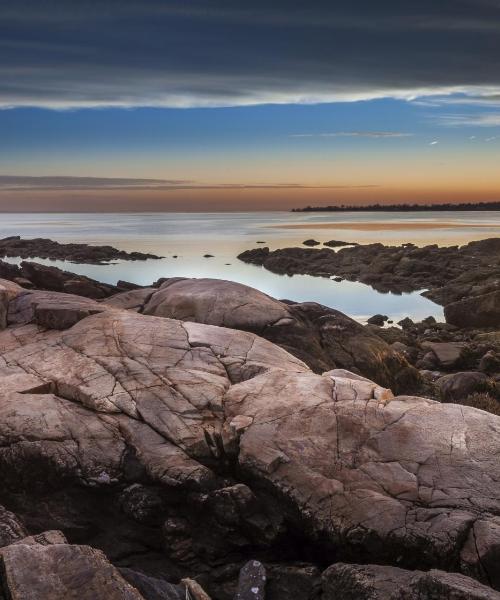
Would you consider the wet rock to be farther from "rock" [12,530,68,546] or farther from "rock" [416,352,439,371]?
"rock" [12,530,68,546]

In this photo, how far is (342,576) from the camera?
8547 millimetres

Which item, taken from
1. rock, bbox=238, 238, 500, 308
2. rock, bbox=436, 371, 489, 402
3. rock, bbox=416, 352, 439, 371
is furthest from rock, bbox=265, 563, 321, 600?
rock, bbox=238, 238, 500, 308

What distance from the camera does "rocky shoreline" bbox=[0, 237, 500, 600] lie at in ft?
28.2

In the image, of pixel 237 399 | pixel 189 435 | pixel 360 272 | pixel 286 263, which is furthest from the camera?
pixel 286 263

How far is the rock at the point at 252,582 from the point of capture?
8977 mm

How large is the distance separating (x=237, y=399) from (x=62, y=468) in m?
3.22

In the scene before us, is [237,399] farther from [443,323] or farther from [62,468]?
[443,323]

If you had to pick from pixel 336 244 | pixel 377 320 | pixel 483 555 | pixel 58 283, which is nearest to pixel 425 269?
pixel 377 320

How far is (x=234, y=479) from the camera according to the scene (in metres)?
10.6

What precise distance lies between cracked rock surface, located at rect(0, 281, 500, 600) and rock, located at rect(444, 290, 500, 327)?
23914mm

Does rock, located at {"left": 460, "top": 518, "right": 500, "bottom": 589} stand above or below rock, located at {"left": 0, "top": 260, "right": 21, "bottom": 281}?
below

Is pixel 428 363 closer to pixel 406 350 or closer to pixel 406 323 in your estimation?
Answer: pixel 406 350

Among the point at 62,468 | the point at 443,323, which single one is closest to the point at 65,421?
the point at 62,468

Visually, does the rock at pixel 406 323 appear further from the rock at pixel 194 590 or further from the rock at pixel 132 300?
the rock at pixel 194 590
